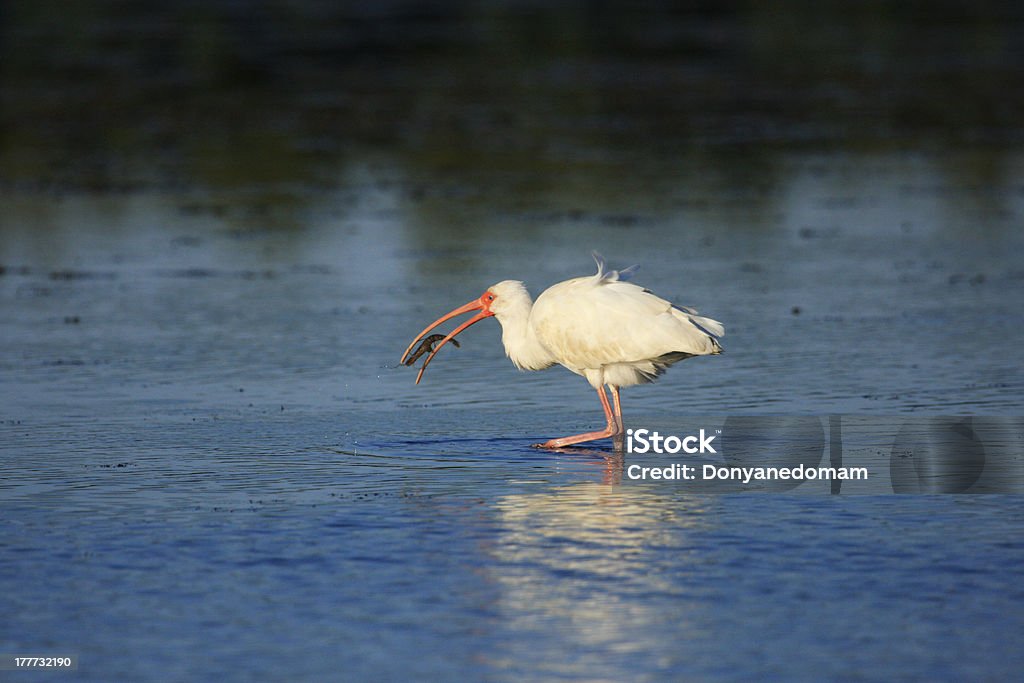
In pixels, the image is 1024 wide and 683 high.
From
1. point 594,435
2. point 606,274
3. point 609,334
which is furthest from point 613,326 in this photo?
point 594,435

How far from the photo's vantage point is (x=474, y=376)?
12281 mm

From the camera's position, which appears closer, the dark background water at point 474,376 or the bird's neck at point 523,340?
the dark background water at point 474,376

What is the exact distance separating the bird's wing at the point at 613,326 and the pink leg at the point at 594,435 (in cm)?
26

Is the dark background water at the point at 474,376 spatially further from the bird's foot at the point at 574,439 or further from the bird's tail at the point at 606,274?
the bird's tail at the point at 606,274

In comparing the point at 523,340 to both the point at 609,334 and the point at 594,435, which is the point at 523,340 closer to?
the point at 609,334

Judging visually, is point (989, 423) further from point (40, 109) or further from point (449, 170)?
point (40, 109)

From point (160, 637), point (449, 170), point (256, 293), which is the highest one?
point (449, 170)

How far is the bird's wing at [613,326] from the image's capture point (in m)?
10.3

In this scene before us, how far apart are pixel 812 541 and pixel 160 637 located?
287cm

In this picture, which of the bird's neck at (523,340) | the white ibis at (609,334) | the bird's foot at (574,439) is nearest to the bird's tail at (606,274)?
the white ibis at (609,334)

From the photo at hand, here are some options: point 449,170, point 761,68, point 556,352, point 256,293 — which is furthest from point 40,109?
point 556,352

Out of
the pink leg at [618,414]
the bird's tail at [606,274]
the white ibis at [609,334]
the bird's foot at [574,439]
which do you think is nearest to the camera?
the bird's foot at [574,439]

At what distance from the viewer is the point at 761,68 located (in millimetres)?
35062

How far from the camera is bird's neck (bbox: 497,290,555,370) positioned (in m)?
11.0
